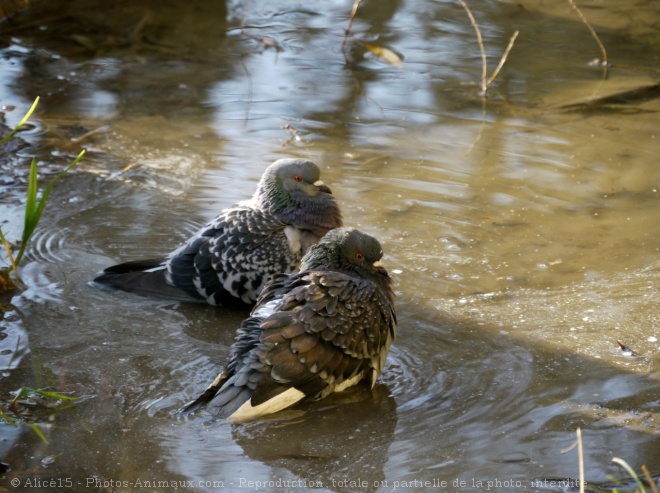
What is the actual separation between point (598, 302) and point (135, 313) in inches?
97.4

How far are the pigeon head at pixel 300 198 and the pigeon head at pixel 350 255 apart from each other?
684mm

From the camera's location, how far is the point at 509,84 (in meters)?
7.89

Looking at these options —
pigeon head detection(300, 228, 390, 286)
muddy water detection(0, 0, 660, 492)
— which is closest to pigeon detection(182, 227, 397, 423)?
pigeon head detection(300, 228, 390, 286)

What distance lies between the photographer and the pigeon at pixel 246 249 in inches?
191

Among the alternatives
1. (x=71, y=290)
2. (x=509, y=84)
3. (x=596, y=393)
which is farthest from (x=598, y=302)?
(x=509, y=84)

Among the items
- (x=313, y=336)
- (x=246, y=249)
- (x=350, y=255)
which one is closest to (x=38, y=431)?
(x=313, y=336)

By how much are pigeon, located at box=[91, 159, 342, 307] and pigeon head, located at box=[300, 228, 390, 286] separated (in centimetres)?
65

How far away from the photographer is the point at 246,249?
4.84 metres

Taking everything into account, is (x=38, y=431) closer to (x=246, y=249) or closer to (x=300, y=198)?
(x=246, y=249)

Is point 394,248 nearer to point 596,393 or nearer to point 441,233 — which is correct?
point 441,233

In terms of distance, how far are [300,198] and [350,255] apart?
0.87m

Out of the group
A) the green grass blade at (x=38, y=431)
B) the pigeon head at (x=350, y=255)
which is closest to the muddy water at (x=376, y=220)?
the green grass blade at (x=38, y=431)

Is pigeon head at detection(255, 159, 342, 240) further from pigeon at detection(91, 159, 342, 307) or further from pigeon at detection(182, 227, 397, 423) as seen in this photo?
pigeon at detection(182, 227, 397, 423)

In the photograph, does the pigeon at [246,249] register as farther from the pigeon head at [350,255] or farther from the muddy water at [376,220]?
the pigeon head at [350,255]
